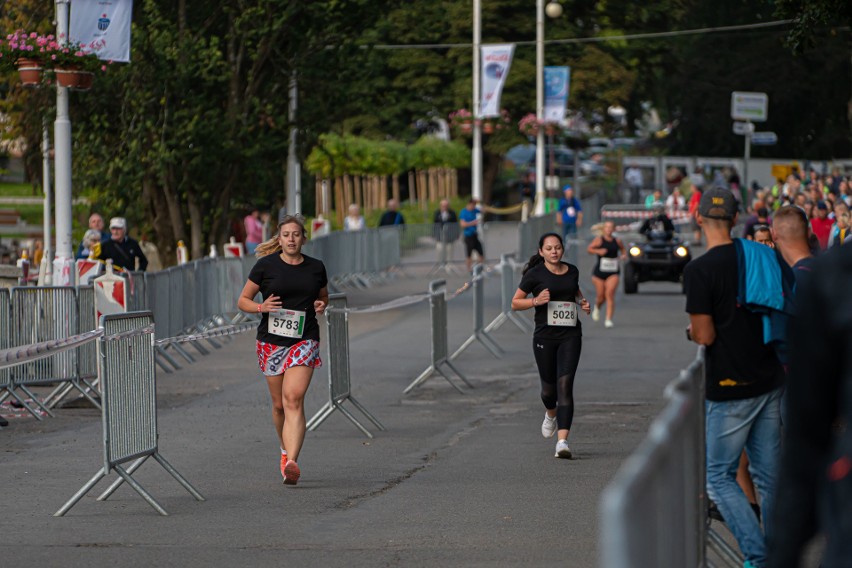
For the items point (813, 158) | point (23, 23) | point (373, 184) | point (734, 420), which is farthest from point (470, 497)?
point (813, 158)

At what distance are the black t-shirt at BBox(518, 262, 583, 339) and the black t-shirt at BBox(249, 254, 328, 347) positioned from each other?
2146 millimetres

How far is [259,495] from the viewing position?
10688mm

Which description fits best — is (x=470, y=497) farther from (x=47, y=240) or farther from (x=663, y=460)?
(x=47, y=240)

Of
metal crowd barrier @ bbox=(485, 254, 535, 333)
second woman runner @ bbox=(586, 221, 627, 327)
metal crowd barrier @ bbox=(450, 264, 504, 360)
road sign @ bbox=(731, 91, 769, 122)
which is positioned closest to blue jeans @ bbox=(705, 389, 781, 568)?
metal crowd barrier @ bbox=(450, 264, 504, 360)

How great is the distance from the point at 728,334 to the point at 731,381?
0.67 feet

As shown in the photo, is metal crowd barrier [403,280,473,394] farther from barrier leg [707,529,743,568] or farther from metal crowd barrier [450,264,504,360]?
barrier leg [707,529,743,568]

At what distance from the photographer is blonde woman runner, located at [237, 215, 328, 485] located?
11234 millimetres

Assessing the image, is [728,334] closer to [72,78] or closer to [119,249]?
[72,78]

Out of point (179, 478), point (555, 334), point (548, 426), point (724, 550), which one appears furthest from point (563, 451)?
point (724, 550)

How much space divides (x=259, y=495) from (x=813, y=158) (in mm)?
64050

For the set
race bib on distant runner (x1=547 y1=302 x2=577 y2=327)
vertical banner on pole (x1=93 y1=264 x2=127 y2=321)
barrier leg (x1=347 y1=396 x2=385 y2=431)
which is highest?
race bib on distant runner (x1=547 y1=302 x2=577 y2=327)

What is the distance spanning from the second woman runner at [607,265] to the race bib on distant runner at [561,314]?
11302 millimetres

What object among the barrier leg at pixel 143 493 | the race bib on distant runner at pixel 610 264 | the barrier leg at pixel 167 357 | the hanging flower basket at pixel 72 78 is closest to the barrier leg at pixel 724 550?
the barrier leg at pixel 143 493

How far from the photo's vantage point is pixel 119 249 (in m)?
20.4
